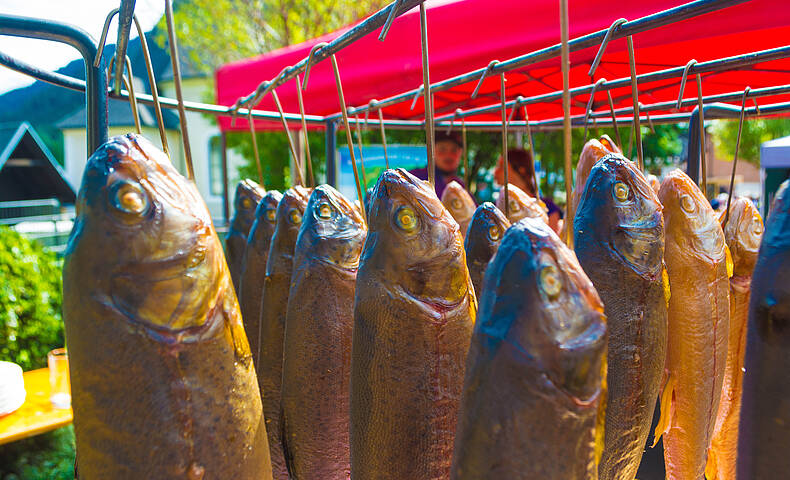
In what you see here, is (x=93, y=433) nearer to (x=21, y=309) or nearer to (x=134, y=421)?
(x=134, y=421)

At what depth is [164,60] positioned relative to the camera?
2150cm

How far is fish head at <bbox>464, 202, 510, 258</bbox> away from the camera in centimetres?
143

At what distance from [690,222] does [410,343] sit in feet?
2.68

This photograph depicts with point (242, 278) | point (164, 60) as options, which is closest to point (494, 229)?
point (242, 278)

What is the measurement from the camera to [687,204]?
54.8 inches

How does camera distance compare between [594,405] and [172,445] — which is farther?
[172,445]

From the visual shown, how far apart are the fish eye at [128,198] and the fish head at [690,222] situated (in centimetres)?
125

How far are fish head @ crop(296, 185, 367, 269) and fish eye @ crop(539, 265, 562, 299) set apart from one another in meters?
0.73

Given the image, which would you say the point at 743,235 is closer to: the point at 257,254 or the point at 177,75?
the point at 257,254

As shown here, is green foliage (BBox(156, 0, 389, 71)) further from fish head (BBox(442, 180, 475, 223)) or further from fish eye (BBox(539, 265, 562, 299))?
fish eye (BBox(539, 265, 562, 299))

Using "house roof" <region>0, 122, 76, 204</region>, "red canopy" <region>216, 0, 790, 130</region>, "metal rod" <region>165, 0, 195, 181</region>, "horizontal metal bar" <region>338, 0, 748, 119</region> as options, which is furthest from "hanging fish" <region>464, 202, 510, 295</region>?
"house roof" <region>0, 122, 76, 204</region>

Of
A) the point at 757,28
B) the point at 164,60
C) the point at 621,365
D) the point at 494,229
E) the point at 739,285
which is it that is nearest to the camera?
the point at 621,365

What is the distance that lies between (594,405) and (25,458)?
17.1 feet

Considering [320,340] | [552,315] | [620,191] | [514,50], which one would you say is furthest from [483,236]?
[514,50]
